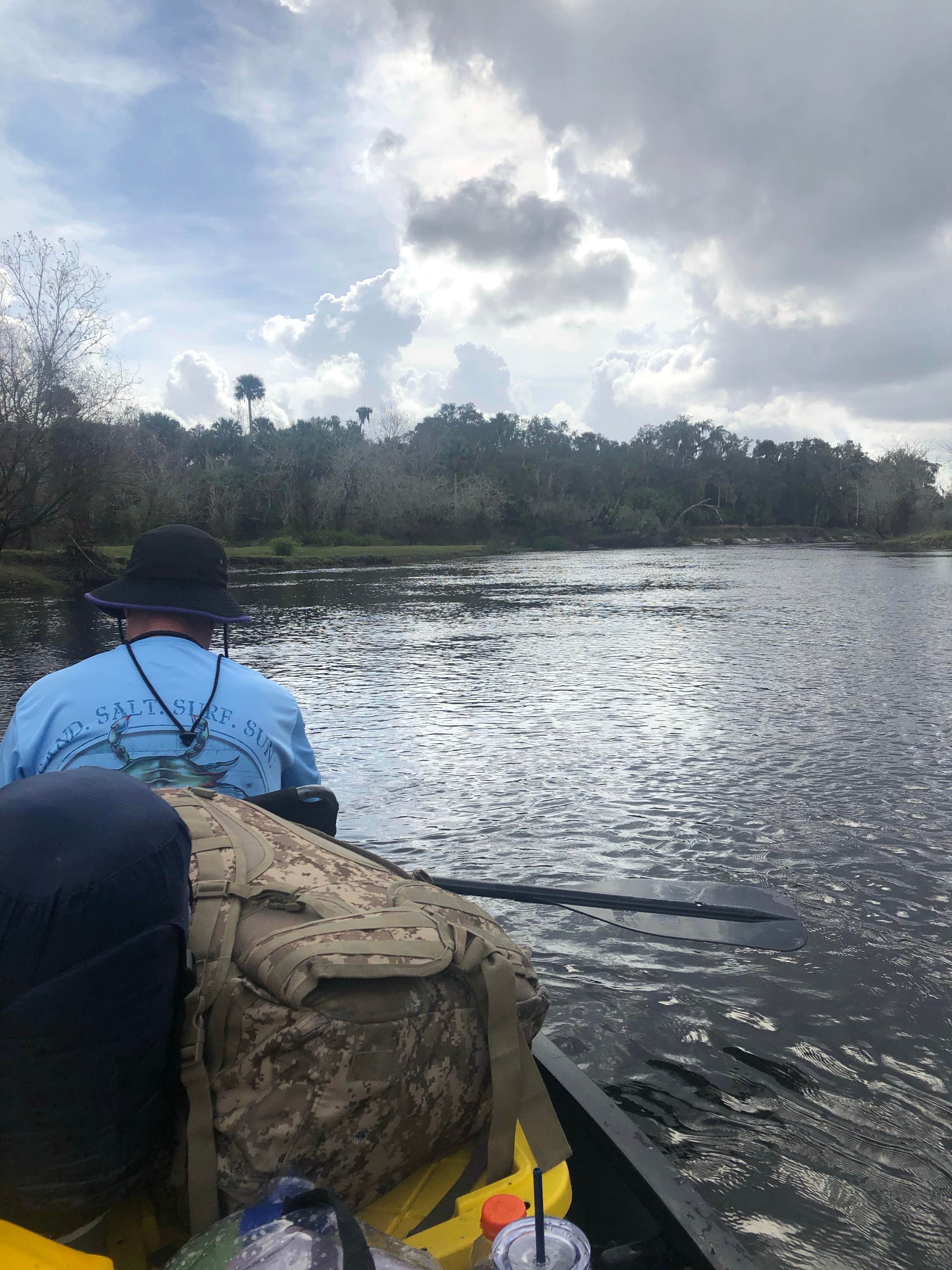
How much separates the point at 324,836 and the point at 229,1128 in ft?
2.45

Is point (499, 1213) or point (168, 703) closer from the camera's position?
point (499, 1213)

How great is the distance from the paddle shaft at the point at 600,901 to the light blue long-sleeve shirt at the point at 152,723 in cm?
109

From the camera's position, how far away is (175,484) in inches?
2591

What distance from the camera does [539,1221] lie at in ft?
5.52

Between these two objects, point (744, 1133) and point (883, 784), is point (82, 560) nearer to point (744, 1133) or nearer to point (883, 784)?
point (883, 784)

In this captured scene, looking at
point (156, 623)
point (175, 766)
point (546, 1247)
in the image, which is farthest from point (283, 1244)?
point (156, 623)

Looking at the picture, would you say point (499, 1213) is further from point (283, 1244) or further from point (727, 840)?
point (727, 840)

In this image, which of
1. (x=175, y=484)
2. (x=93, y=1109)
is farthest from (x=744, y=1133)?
(x=175, y=484)

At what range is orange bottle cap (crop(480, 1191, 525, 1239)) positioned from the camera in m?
1.80

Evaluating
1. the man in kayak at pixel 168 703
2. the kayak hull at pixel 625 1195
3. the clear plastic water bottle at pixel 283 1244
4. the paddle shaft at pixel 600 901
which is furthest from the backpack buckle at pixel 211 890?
the paddle shaft at pixel 600 901

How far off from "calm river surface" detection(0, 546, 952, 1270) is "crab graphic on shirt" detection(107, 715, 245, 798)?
2.37 m

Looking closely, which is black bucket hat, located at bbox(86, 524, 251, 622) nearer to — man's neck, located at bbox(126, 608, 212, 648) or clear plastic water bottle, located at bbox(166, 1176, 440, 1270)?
man's neck, located at bbox(126, 608, 212, 648)

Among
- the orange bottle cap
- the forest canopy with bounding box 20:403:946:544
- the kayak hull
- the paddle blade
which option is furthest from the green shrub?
the orange bottle cap

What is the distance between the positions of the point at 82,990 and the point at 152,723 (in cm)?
137
